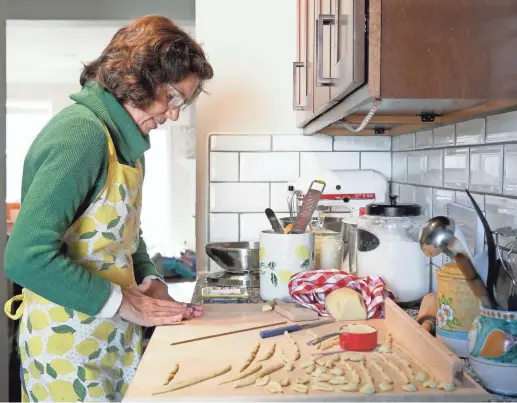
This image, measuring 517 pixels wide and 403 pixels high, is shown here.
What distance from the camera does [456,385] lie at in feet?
2.94

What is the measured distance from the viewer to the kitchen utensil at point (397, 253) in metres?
1.43

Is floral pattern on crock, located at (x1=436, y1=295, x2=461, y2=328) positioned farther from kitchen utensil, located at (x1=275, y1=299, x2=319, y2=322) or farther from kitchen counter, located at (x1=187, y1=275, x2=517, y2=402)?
kitchen utensil, located at (x1=275, y1=299, x2=319, y2=322)

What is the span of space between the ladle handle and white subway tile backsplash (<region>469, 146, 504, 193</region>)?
1.29 ft

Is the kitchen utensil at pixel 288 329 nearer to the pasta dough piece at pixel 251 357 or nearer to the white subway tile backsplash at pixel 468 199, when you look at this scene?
the pasta dough piece at pixel 251 357

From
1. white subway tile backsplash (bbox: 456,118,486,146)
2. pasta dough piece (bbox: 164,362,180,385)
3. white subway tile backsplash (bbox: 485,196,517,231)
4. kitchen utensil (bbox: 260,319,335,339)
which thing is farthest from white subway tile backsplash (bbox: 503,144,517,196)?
pasta dough piece (bbox: 164,362,180,385)

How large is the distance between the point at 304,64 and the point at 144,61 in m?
0.63

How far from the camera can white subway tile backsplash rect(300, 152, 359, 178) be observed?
2.23m

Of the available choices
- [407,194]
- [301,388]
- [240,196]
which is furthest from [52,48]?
[301,388]

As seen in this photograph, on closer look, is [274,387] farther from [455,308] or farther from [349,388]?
[455,308]

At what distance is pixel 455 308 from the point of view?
3.36 ft

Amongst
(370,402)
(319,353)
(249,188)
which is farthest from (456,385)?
(249,188)

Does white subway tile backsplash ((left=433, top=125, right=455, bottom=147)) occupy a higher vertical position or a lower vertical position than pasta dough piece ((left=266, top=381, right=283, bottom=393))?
higher

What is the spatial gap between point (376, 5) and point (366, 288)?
2.24 feet

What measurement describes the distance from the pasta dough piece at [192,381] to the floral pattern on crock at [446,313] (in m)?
0.37
